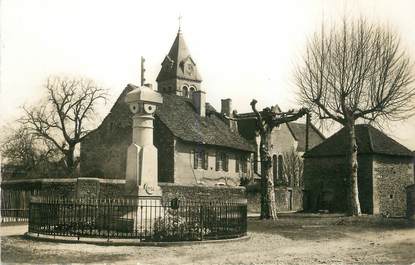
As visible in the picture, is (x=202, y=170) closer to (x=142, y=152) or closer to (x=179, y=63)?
(x=142, y=152)

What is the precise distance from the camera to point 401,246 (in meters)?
14.4

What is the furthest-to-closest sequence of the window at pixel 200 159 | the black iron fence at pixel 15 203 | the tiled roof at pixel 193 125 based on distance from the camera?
the window at pixel 200 159 → the tiled roof at pixel 193 125 → the black iron fence at pixel 15 203

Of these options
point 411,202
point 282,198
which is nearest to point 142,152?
point 411,202

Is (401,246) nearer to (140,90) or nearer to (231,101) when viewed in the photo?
(140,90)

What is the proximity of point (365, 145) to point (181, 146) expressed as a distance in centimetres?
1422

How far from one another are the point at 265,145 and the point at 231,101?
27512mm

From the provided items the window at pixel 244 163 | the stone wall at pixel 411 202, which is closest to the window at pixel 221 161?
the window at pixel 244 163

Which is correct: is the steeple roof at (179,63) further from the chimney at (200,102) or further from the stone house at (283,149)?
the chimney at (200,102)

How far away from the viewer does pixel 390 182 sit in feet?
123

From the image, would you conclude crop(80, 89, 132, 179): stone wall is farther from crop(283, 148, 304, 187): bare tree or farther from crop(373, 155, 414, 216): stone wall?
crop(283, 148, 304, 187): bare tree

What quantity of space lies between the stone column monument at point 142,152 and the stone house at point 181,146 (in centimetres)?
2226

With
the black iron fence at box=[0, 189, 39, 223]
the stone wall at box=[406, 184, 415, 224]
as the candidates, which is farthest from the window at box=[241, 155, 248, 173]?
the black iron fence at box=[0, 189, 39, 223]

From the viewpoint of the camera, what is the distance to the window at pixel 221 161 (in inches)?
1722

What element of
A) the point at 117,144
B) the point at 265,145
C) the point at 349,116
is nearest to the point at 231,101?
the point at 117,144
